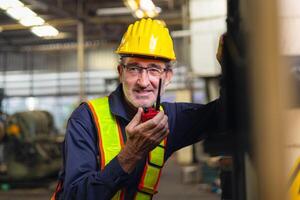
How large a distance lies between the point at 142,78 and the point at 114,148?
268mm

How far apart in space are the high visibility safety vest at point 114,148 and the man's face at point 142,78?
12 cm

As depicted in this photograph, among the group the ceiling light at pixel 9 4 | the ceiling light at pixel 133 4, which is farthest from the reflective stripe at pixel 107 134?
the ceiling light at pixel 133 4

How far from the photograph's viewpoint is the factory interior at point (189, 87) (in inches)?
30.0

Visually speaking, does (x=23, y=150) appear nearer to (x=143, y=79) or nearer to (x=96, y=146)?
(x=96, y=146)

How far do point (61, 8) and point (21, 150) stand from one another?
3.73 meters

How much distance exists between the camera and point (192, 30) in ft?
25.9

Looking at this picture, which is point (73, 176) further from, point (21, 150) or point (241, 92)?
point (21, 150)

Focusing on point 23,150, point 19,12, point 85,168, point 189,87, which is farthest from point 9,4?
point 85,168

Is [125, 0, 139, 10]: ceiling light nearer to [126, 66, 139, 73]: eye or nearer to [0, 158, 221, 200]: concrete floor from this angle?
[0, 158, 221, 200]: concrete floor

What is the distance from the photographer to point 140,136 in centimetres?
133

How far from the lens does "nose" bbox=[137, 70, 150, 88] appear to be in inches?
63.8

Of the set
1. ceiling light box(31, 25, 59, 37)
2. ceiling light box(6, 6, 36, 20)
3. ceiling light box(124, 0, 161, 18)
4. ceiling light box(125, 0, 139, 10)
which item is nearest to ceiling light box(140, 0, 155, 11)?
ceiling light box(124, 0, 161, 18)

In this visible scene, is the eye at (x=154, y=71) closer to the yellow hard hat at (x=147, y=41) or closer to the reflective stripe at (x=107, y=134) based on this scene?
the yellow hard hat at (x=147, y=41)

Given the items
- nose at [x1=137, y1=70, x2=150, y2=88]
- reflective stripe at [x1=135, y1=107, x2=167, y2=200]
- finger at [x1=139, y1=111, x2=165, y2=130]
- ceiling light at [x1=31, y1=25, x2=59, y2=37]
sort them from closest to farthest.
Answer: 1. finger at [x1=139, y1=111, x2=165, y2=130]
2. nose at [x1=137, y1=70, x2=150, y2=88]
3. reflective stripe at [x1=135, y1=107, x2=167, y2=200]
4. ceiling light at [x1=31, y1=25, x2=59, y2=37]
